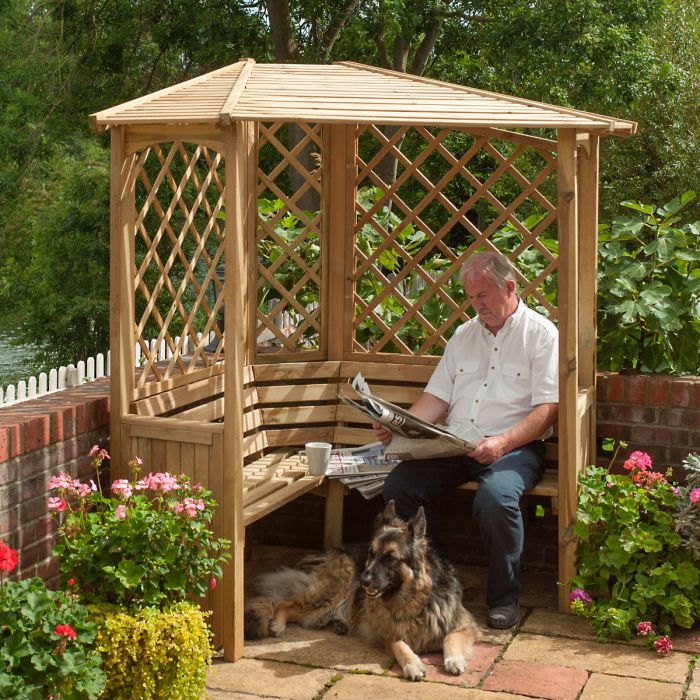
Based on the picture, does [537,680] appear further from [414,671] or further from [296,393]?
[296,393]

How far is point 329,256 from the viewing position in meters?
5.29

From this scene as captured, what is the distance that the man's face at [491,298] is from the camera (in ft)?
14.6

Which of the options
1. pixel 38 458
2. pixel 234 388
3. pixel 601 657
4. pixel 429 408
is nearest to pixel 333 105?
pixel 234 388

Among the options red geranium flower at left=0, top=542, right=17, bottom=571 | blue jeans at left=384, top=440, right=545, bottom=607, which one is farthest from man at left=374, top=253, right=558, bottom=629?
red geranium flower at left=0, top=542, right=17, bottom=571

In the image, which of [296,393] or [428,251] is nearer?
[296,393]

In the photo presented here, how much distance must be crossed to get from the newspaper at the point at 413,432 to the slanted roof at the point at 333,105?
3.44ft

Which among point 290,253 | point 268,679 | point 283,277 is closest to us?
point 268,679

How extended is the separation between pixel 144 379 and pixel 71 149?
19956 mm

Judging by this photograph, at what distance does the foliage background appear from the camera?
1234cm

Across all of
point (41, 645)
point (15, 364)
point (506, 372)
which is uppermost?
point (506, 372)

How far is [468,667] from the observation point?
3.88 m

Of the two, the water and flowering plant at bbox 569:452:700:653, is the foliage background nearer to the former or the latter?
the water

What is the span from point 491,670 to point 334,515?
1241 mm

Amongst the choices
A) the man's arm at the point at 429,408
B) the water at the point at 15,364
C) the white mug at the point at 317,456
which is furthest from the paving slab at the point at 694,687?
the water at the point at 15,364
